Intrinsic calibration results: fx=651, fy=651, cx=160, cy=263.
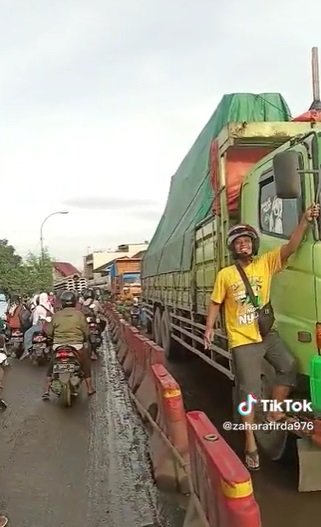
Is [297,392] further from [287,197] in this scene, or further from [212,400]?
[212,400]

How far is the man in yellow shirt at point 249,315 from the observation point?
5.02 metres

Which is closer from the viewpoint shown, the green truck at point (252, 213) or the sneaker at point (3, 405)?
the green truck at point (252, 213)

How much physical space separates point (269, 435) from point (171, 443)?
2.75 feet

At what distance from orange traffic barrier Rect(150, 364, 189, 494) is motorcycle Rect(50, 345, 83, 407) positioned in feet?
9.29

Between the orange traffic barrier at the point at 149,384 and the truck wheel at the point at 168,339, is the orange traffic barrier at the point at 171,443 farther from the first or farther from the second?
the truck wheel at the point at 168,339

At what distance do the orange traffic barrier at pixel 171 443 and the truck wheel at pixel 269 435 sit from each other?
653mm

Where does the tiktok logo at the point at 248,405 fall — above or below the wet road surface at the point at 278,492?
above

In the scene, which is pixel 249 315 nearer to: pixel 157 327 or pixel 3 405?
pixel 3 405

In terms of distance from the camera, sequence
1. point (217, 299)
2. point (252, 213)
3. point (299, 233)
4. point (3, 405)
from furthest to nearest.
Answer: point (3, 405)
point (252, 213)
point (217, 299)
point (299, 233)

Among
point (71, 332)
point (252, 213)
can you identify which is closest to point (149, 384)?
point (71, 332)

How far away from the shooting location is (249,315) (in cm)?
507

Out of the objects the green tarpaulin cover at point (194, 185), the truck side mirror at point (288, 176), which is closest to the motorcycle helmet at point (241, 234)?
the truck side mirror at point (288, 176)

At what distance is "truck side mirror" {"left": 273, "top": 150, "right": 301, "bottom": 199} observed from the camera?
14.9 ft

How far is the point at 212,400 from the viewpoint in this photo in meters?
8.59
